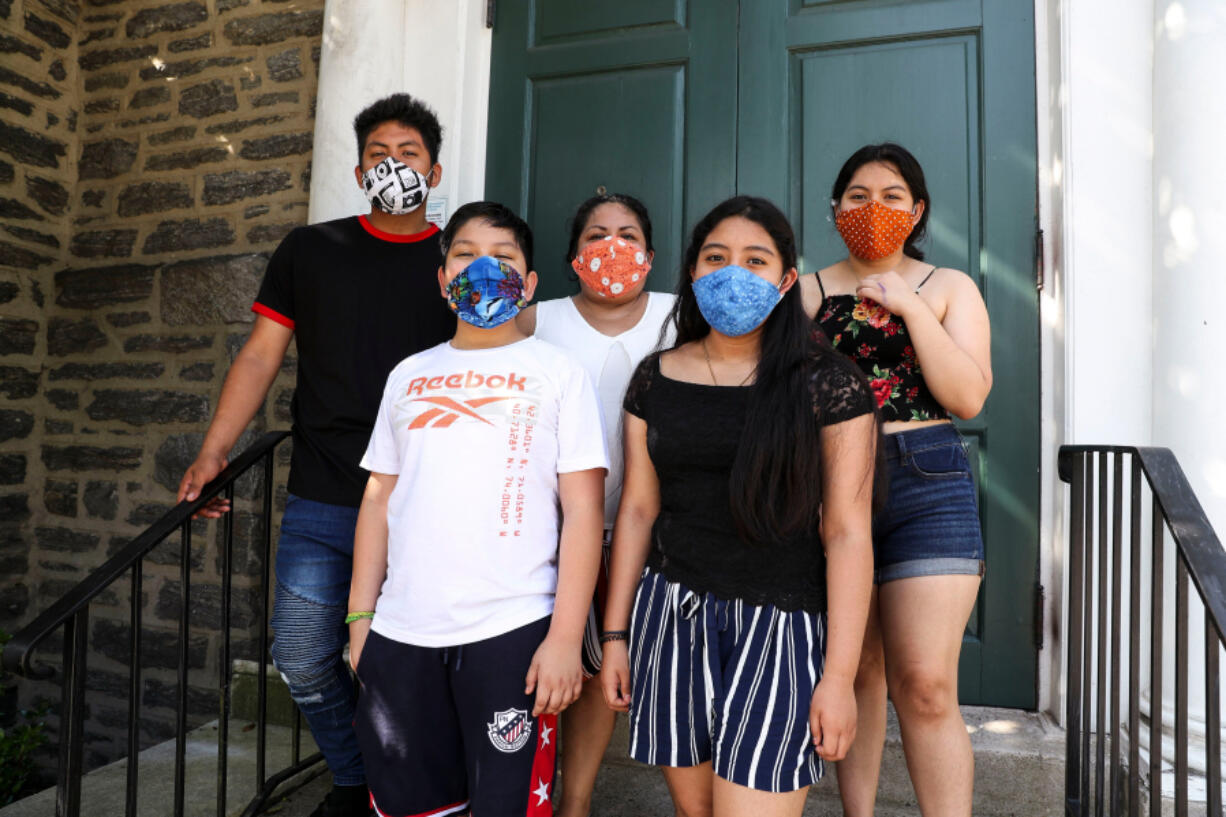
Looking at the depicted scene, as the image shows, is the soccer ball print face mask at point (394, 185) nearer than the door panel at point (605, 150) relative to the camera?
Yes

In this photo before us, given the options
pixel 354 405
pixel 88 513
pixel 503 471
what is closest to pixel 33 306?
pixel 88 513

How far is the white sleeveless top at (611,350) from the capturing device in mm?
2070

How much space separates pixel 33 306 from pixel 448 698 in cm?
394

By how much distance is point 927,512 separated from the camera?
1821 mm

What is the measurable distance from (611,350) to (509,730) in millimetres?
952

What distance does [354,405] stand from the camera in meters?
2.27

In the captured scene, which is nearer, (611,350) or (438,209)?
(611,350)

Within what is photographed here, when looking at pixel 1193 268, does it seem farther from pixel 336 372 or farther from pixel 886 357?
pixel 336 372

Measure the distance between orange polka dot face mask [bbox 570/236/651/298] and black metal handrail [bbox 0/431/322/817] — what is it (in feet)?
3.89

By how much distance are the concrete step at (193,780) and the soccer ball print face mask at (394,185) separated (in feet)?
6.13

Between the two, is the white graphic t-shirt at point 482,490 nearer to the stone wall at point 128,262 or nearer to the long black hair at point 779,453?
the long black hair at point 779,453

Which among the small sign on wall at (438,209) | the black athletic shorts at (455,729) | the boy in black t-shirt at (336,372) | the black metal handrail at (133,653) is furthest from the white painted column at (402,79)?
the black athletic shorts at (455,729)

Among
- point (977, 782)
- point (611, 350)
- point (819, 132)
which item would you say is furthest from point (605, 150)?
point (977, 782)

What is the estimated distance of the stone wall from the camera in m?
3.88
